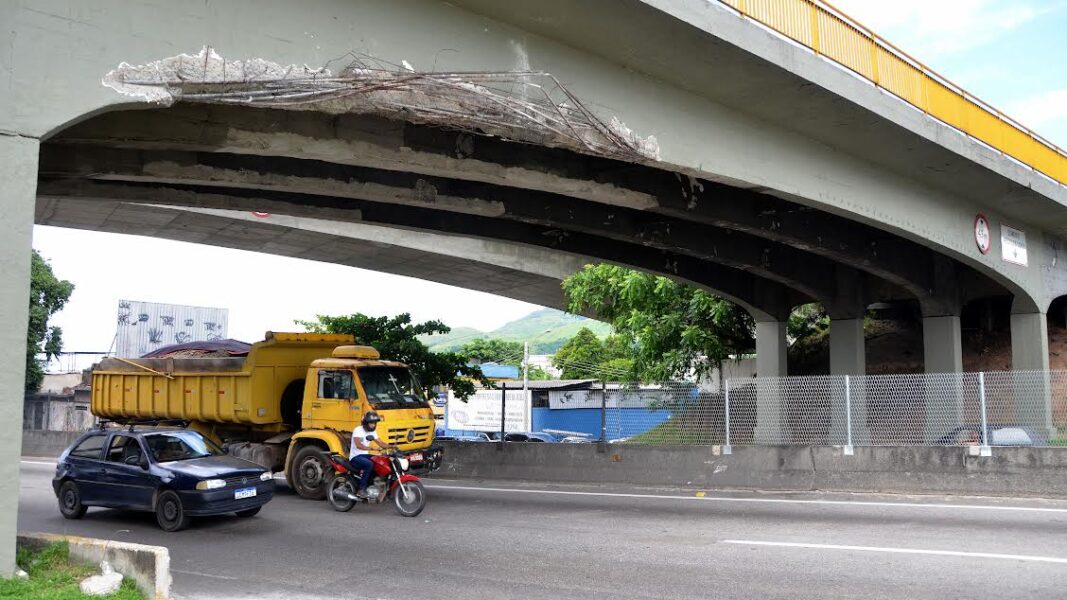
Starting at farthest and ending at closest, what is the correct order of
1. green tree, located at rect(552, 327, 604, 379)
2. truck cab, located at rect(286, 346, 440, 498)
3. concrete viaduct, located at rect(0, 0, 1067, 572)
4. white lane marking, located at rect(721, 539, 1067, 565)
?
1. green tree, located at rect(552, 327, 604, 379)
2. truck cab, located at rect(286, 346, 440, 498)
3. white lane marking, located at rect(721, 539, 1067, 565)
4. concrete viaduct, located at rect(0, 0, 1067, 572)

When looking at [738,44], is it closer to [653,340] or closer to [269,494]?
[269,494]

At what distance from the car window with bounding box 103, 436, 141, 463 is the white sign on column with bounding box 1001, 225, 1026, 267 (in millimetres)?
19295

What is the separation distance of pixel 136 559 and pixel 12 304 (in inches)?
95.9

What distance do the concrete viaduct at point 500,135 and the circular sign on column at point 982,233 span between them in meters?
0.12

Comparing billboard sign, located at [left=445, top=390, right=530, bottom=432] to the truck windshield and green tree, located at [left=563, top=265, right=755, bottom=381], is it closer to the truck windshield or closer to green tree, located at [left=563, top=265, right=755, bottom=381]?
green tree, located at [left=563, top=265, right=755, bottom=381]

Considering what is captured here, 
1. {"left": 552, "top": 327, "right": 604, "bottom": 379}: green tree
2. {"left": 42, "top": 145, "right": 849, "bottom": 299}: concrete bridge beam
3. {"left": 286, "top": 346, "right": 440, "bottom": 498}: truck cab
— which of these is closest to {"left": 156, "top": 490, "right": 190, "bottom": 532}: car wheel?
{"left": 286, "top": 346, "right": 440, "bottom": 498}: truck cab

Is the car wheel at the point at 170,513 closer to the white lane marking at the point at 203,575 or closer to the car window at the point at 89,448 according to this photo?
the car window at the point at 89,448

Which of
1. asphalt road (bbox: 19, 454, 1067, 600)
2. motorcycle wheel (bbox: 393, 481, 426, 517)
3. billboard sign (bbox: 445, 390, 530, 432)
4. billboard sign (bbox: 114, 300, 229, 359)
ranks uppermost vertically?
billboard sign (bbox: 114, 300, 229, 359)

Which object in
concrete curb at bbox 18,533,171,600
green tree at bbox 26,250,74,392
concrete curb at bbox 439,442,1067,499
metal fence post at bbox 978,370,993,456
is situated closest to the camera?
concrete curb at bbox 18,533,171,600

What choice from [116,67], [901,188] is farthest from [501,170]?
[901,188]

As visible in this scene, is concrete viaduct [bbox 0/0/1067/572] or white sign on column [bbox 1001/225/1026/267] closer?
concrete viaduct [bbox 0/0/1067/572]

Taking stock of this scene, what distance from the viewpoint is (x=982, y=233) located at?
19.3m

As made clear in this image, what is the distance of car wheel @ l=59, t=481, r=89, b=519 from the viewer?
13.3 m

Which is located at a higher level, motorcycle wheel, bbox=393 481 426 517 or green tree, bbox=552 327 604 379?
green tree, bbox=552 327 604 379
